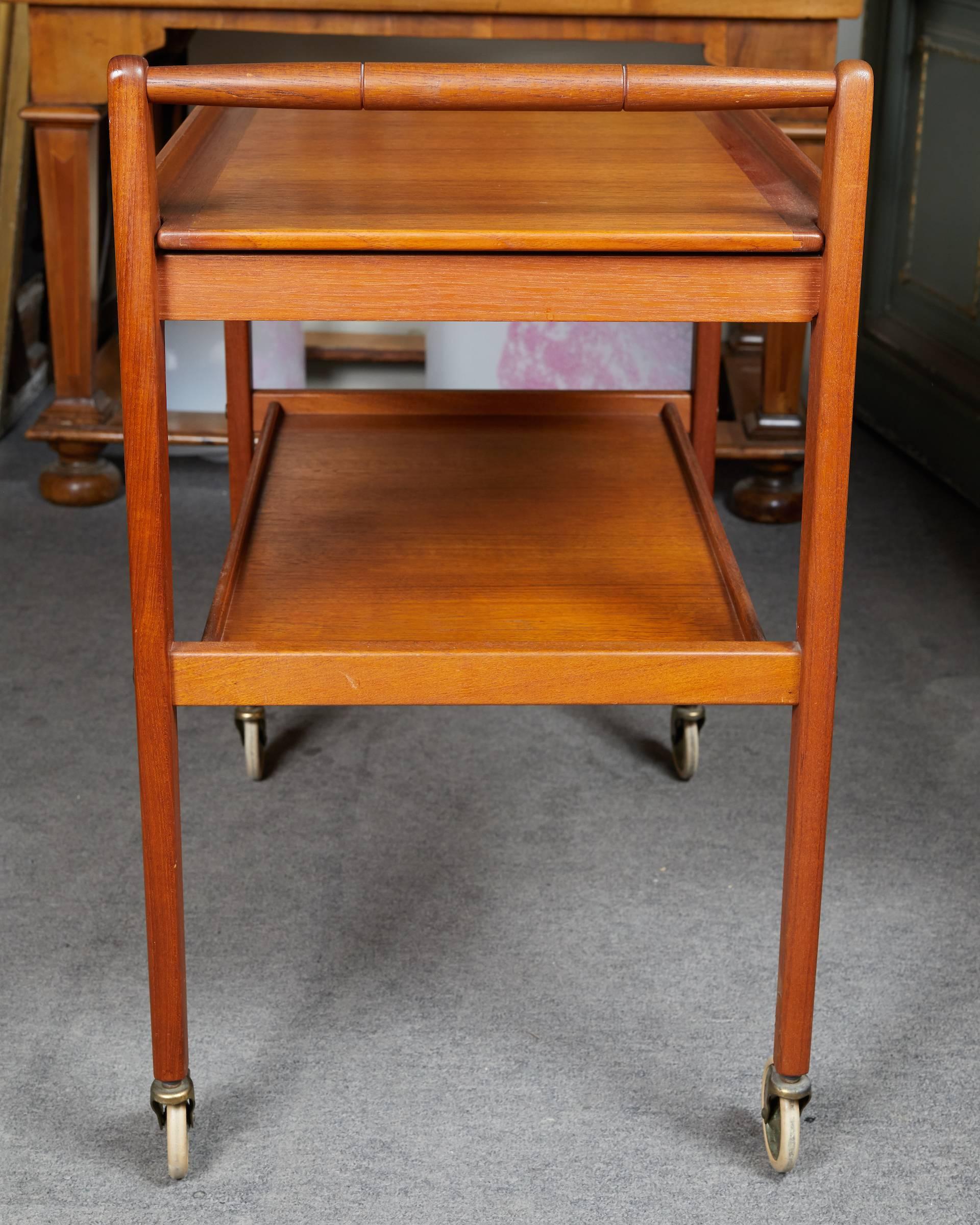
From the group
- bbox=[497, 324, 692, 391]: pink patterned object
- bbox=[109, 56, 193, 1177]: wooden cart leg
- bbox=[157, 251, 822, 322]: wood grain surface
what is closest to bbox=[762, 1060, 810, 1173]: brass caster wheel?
bbox=[109, 56, 193, 1177]: wooden cart leg

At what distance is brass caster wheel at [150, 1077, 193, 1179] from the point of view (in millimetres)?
1024

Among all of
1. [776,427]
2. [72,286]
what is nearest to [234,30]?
[72,286]

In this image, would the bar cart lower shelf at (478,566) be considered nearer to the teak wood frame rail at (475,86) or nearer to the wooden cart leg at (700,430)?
the wooden cart leg at (700,430)

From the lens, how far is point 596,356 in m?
2.25

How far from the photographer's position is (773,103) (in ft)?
2.79

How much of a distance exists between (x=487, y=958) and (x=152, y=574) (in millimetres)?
515

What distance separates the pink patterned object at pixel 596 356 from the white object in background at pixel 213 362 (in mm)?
316

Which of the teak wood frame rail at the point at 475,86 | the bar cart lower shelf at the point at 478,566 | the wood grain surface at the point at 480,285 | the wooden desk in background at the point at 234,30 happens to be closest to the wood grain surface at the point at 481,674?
the bar cart lower shelf at the point at 478,566

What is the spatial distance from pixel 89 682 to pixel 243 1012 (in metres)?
0.64

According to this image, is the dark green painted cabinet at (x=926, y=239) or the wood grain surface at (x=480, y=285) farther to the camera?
the dark green painted cabinet at (x=926, y=239)

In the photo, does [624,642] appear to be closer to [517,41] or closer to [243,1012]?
[243,1012]

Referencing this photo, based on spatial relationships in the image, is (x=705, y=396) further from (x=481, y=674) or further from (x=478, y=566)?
(x=481, y=674)

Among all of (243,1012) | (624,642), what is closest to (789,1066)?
(624,642)

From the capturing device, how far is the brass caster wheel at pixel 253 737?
4.93 ft
